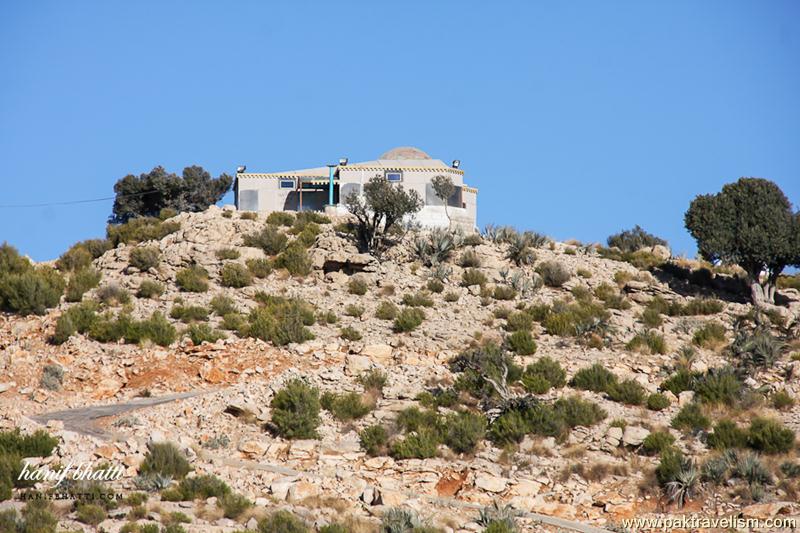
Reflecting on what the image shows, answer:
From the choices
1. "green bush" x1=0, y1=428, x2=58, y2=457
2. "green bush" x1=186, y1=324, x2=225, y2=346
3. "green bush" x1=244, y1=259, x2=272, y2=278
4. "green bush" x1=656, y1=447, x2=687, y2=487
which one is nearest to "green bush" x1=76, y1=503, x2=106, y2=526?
"green bush" x1=0, y1=428, x2=58, y2=457

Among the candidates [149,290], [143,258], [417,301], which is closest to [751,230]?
[417,301]

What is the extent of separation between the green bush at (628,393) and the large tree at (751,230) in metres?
11.5

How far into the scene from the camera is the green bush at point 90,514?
782 inches

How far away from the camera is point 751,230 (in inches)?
1519

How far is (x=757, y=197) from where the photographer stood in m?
40.2

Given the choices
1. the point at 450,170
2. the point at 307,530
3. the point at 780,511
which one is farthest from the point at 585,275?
the point at 307,530

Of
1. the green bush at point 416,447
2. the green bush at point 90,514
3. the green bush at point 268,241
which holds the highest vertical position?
the green bush at point 268,241

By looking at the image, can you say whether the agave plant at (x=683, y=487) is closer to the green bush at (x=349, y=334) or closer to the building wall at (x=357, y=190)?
the green bush at (x=349, y=334)

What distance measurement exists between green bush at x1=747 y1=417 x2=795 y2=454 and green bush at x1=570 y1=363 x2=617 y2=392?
A: 438 centimetres

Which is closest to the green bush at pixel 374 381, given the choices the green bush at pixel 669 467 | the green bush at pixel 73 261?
the green bush at pixel 669 467

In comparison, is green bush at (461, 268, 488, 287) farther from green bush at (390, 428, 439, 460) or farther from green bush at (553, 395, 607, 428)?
green bush at (390, 428, 439, 460)

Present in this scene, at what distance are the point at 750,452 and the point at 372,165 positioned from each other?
27872 millimetres

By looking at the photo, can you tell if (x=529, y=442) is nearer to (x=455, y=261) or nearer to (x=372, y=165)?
(x=455, y=261)

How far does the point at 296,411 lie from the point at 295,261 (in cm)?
1246
